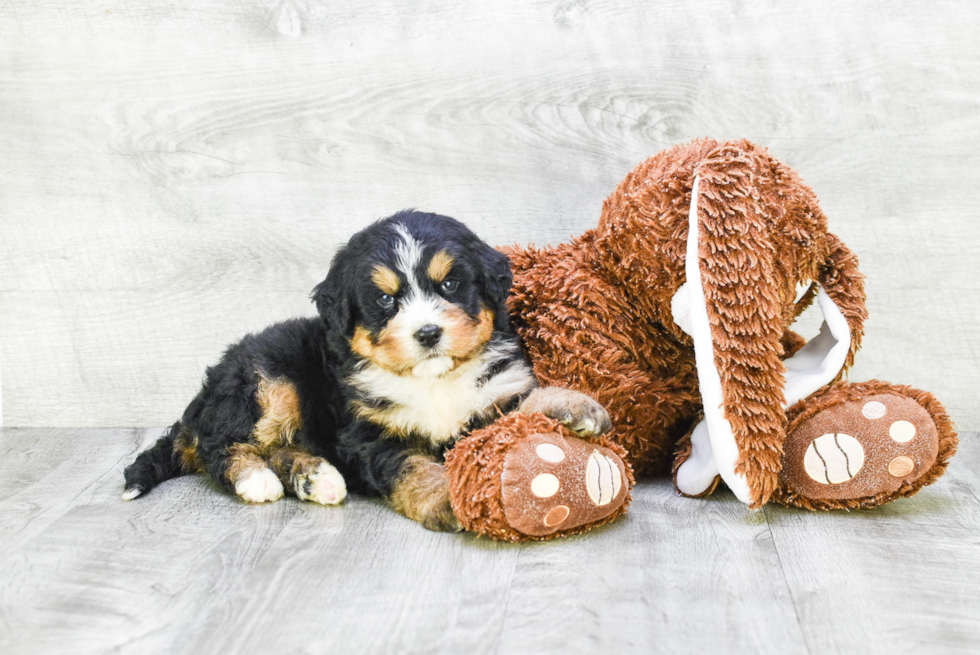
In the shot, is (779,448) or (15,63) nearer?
(779,448)

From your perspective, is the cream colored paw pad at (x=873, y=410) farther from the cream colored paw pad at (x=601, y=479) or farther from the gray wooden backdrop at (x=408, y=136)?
the gray wooden backdrop at (x=408, y=136)

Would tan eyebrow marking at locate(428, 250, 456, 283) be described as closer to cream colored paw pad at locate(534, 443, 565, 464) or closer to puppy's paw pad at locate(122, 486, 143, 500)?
cream colored paw pad at locate(534, 443, 565, 464)

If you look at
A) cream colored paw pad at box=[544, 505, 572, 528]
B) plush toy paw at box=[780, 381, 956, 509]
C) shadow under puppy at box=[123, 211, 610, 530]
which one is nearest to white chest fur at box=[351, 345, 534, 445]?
shadow under puppy at box=[123, 211, 610, 530]

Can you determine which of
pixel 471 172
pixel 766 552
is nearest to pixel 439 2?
pixel 471 172

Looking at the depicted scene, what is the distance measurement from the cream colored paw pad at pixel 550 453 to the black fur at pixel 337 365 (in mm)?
358

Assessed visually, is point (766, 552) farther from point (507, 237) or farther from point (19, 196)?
point (19, 196)

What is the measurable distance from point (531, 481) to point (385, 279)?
2.06ft

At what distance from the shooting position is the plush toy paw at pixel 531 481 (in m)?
1.86

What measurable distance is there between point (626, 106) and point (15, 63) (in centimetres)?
226

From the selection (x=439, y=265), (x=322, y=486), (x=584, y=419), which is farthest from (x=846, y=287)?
(x=322, y=486)

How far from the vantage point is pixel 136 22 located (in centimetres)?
305

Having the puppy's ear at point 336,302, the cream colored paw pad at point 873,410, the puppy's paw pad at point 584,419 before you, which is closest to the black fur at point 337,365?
the puppy's ear at point 336,302

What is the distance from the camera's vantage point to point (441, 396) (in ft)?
7.39

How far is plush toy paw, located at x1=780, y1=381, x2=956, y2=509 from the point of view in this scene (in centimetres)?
201
